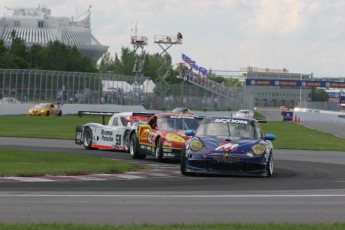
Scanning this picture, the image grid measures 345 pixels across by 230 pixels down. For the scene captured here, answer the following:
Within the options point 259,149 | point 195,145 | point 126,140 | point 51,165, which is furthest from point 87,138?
point 259,149

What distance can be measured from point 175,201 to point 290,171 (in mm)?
8436

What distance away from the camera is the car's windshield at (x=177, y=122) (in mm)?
25297

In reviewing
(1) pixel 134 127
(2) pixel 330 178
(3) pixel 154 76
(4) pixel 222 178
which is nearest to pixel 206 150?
(4) pixel 222 178

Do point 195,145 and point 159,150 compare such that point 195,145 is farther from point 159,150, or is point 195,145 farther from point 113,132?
point 113,132

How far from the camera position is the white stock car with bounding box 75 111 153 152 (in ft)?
95.3

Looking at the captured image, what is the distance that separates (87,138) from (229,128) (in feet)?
35.9

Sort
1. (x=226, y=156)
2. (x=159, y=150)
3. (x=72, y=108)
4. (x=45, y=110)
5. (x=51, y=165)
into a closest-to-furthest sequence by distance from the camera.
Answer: (x=226, y=156), (x=51, y=165), (x=159, y=150), (x=45, y=110), (x=72, y=108)

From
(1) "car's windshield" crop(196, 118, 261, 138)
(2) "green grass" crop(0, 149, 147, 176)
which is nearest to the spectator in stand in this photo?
(2) "green grass" crop(0, 149, 147, 176)

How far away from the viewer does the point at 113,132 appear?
29625 mm

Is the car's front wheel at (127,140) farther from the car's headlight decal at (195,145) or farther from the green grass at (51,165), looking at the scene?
the car's headlight decal at (195,145)

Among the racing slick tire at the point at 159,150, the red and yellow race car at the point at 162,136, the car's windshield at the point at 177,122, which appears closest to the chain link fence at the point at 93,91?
the red and yellow race car at the point at 162,136

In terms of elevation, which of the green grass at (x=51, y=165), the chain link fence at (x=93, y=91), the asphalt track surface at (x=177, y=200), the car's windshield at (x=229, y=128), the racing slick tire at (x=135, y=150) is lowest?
the asphalt track surface at (x=177, y=200)

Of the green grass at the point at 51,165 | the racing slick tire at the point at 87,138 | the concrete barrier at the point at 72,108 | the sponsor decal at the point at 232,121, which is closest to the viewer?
the green grass at the point at 51,165

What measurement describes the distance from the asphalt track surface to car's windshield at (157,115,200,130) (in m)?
5.02
